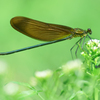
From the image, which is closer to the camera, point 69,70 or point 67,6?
point 69,70

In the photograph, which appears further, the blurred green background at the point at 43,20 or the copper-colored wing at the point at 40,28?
the blurred green background at the point at 43,20

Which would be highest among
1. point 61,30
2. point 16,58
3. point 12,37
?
point 61,30

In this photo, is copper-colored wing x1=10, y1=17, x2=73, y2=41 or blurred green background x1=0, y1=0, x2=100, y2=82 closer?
copper-colored wing x1=10, y1=17, x2=73, y2=41

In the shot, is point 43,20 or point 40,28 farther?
point 43,20

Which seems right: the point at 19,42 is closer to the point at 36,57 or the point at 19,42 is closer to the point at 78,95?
the point at 36,57

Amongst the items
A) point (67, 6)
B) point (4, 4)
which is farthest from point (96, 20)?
point (4, 4)
